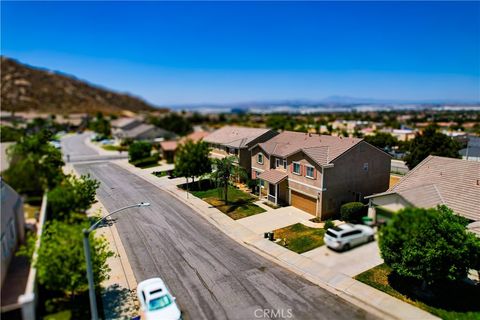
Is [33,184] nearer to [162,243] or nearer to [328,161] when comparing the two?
[162,243]

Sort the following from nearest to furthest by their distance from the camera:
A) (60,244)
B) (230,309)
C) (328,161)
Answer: (60,244)
(230,309)
(328,161)

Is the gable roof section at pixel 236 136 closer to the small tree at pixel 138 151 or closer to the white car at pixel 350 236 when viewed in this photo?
the small tree at pixel 138 151

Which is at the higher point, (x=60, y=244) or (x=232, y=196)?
(x=60, y=244)

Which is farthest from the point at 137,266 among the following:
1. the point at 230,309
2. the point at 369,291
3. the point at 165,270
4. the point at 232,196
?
the point at 232,196

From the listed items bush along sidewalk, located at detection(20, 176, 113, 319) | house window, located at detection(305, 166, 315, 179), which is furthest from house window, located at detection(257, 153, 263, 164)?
bush along sidewalk, located at detection(20, 176, 113, 319)

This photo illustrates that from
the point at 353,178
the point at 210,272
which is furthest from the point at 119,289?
the point at 353,178

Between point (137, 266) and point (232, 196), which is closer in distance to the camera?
point (137, 266)

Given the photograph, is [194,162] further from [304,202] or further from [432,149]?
[432,149]
